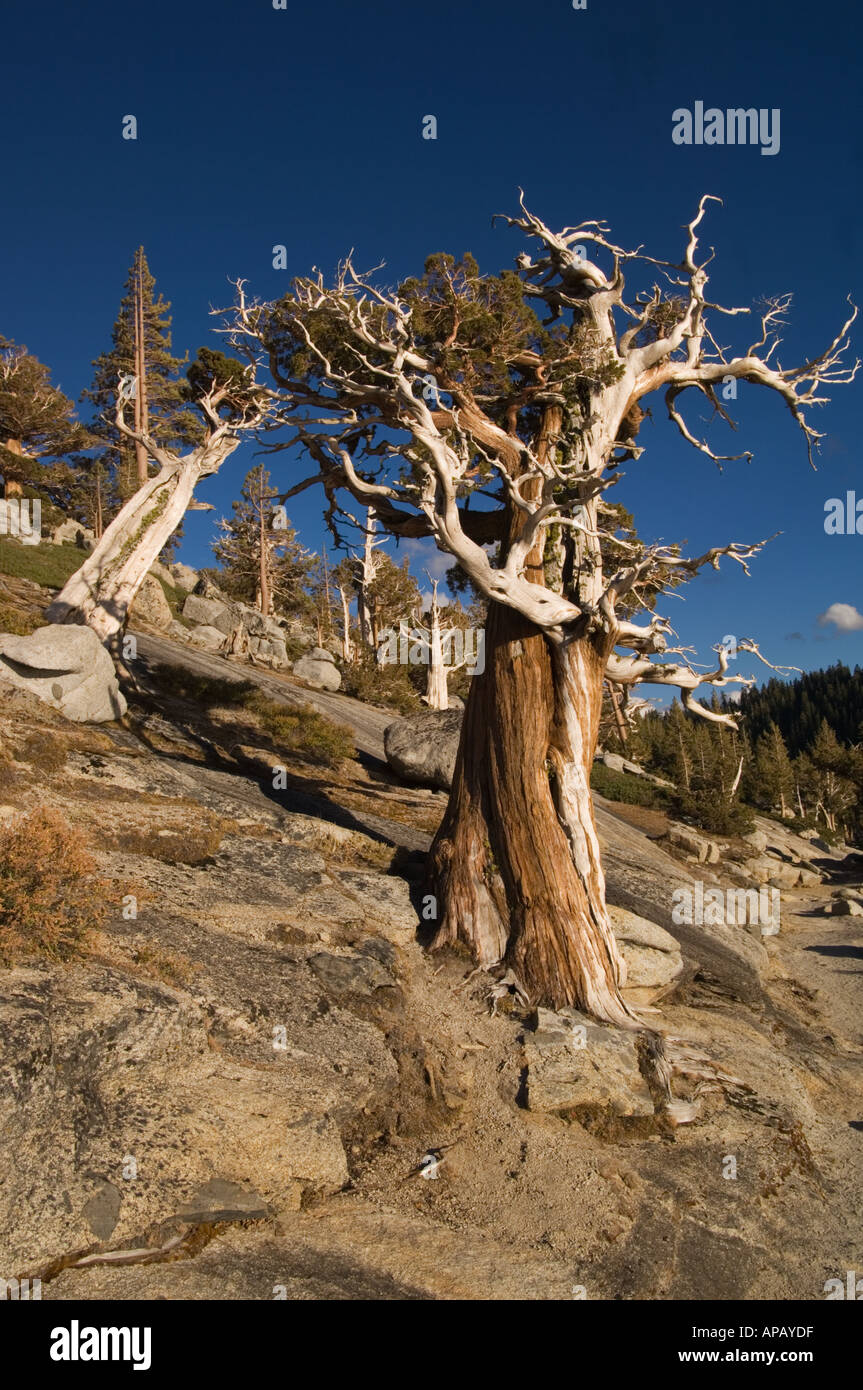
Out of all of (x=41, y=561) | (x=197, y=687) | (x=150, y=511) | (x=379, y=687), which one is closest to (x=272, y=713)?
(x=197, y=687)

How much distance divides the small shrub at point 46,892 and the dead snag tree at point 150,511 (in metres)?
11.3

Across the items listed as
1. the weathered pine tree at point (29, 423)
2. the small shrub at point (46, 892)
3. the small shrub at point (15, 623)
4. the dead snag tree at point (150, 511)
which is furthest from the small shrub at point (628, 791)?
the weathered pine tree at point (29, 423)

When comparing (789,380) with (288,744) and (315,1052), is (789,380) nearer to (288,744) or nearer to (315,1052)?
(315,1052)

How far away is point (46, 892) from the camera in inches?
263

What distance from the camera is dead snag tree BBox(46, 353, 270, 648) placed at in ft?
59.8

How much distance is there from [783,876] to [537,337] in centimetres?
1993

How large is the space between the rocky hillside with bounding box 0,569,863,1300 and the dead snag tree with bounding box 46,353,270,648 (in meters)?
6.20

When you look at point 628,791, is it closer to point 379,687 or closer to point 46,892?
point 379,687

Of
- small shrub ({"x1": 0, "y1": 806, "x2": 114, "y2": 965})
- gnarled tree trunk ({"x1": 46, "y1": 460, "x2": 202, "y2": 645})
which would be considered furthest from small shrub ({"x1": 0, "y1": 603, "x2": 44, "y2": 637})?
small shrub ({"x1": 0, "y1": 806, "x2": 114, "y2": 965})

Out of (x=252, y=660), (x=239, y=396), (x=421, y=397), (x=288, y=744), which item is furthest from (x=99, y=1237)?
(x=252, y=660)

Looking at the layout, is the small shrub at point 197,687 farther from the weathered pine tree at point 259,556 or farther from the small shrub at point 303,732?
the weathered pine tree at point 259,556

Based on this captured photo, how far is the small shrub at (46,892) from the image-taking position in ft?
20.9

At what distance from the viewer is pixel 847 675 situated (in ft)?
485

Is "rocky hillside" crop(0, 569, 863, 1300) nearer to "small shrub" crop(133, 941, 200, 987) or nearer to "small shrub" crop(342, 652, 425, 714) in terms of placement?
"small shrub" crop(133, 941, 200, 987)
